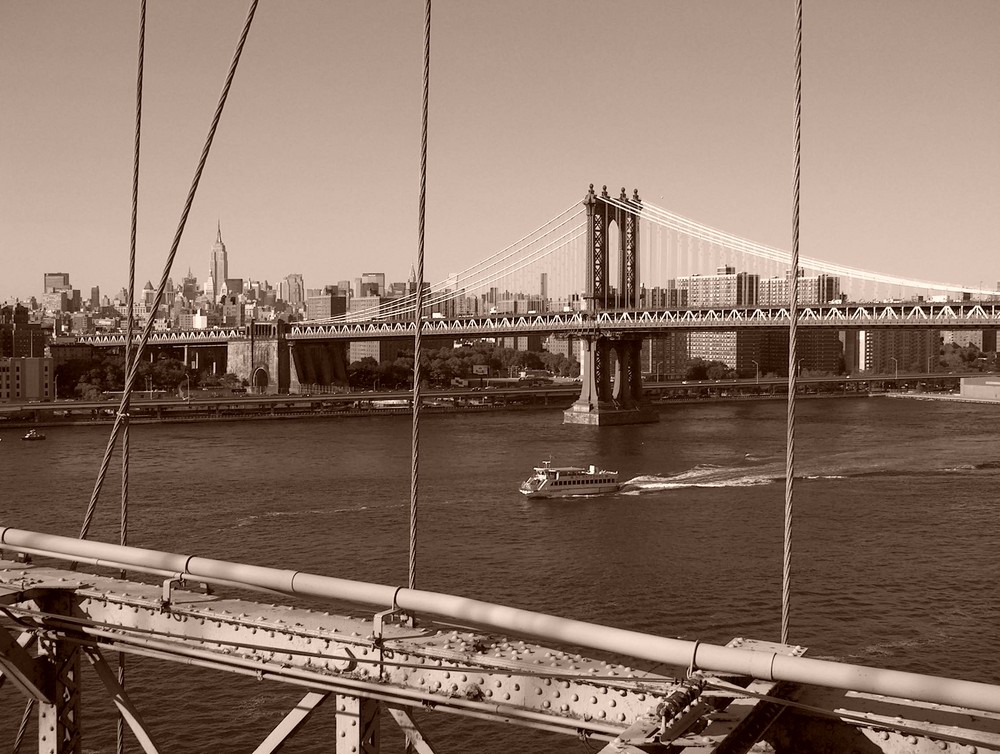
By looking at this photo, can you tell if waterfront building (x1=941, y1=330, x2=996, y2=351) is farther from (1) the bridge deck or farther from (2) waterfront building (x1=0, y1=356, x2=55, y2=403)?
(1) the bridge deck

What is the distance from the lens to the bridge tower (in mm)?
34062

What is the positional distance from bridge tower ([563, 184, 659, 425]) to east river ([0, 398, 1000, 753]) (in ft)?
20.5

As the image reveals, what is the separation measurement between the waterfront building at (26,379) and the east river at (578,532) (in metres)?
12.4

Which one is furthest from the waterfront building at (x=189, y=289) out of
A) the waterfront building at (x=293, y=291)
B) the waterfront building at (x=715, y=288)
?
the waterfront building at (x=715, y=288)

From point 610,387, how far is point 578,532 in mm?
20402

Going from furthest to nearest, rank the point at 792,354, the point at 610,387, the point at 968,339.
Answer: the point at 968,339 < the point at 610,387 < the point at 792,354

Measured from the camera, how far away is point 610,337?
116ft

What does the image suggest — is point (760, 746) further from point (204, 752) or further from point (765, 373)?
point (765, 373)

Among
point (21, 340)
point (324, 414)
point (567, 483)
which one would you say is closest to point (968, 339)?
point (324, 414)

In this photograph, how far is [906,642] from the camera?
9.10 meters

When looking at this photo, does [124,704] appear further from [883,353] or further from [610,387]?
[883,353]

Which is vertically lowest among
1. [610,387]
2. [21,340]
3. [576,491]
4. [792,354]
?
[576,491]

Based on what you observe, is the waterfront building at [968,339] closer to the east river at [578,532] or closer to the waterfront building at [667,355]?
the waterfront building at [667,355]

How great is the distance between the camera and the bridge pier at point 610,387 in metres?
33.6
